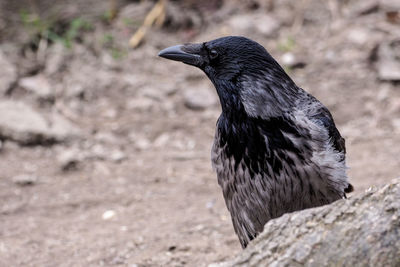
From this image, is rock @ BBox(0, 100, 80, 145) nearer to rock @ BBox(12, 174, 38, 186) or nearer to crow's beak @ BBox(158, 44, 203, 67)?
rock @ BBox(12, 174, 38, 186)

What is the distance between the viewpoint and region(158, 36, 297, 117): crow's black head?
3.27 metres

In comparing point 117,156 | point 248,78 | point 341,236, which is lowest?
point 117,156

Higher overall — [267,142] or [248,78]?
[248,78]

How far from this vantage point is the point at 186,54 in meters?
3.64

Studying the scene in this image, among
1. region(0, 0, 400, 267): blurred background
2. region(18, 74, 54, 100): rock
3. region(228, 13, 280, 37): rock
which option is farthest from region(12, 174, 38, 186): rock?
region(228, 13, 280, 37): rock

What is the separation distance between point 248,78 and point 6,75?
4404mm

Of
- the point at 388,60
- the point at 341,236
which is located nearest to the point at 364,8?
the point at 388,60

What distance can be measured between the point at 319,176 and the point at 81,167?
11.0 ft

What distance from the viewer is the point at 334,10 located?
8273 millimetres

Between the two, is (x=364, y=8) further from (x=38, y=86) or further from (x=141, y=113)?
(x=38, y=86)

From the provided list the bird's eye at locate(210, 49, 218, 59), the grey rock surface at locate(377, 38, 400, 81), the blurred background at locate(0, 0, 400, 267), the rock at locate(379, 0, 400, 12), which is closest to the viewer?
the bird's eye at locate(210, 49, 218, 59)

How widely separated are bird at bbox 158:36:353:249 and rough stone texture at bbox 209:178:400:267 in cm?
90

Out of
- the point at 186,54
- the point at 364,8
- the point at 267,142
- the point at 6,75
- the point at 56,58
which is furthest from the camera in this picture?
the point at 364,8

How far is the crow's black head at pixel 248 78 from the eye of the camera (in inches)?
129
